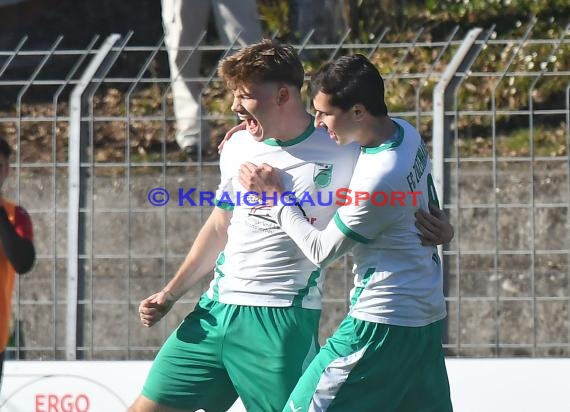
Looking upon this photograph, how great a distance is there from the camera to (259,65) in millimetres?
4613

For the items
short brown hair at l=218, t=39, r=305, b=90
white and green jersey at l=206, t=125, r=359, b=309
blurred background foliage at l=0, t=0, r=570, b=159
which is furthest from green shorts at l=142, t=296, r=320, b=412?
blurred background foliage at l=0, t=0, r=570, b=159

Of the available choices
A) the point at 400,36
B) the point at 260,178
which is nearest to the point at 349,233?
the point at 260,178

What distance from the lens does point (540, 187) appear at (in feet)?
25.2

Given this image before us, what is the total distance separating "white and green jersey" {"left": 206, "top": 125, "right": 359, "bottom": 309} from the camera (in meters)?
4.64

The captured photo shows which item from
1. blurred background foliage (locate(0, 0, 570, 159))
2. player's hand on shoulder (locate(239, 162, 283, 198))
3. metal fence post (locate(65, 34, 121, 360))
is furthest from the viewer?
blurred background foliage (locate(0, 0, 570, 159))

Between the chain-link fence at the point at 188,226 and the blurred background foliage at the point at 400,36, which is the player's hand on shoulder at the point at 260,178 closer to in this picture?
the chain-link fence at the point at 188,226

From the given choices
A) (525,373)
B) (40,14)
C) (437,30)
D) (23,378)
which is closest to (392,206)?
(525,373)

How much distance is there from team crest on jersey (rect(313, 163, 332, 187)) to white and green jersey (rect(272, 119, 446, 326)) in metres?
0.25

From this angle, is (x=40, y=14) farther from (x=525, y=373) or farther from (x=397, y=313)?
(x=397, y=313)

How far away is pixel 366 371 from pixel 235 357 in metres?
0.59

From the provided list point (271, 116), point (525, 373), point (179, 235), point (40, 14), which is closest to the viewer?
point (271, 116)

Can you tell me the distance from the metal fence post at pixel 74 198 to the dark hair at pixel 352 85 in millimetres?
2860

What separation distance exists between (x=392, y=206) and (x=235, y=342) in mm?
811

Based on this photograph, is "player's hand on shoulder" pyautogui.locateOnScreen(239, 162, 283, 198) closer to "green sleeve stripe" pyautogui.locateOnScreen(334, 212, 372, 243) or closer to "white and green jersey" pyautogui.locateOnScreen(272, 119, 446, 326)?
"white and green jersey" pyautogui.locateOnScreen(272, 119, 446, 326)
